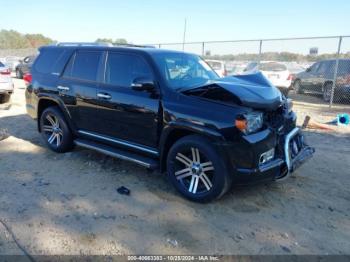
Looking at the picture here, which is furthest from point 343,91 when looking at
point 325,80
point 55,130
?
point 55,130

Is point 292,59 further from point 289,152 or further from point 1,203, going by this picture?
point 1,203

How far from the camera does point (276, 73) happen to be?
594 inches

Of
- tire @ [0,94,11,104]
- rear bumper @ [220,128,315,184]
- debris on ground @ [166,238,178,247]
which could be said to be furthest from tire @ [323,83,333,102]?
debris on ground @ [166,238,178,247]

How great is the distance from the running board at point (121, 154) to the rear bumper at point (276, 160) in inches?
46.6

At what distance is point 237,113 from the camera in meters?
3.97

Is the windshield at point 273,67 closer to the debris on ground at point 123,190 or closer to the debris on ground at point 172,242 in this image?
the debris on ground at point 123,190

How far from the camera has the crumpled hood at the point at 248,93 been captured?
4109 millimetres

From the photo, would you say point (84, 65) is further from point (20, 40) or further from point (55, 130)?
point (20, 40)

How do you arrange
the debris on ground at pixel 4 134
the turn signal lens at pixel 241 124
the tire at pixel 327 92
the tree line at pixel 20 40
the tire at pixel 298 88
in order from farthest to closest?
the tree line at pixel 20 40 < the tire at pixel 298 88 < the tire at pixel 327 92 < the debris on ground at pixel 4 134 < the turn signal lens at pixel 241 124

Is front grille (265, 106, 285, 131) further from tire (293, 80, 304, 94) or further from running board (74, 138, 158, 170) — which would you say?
tire (293, 80, 304, 94)

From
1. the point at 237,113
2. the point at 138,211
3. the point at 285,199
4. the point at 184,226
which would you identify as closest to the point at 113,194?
the point at 138,211

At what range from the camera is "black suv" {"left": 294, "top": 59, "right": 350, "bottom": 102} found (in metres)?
13.0

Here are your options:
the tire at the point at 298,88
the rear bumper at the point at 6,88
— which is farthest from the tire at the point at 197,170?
the tire at the point at 298,88

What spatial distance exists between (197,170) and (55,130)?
3.07 meters
